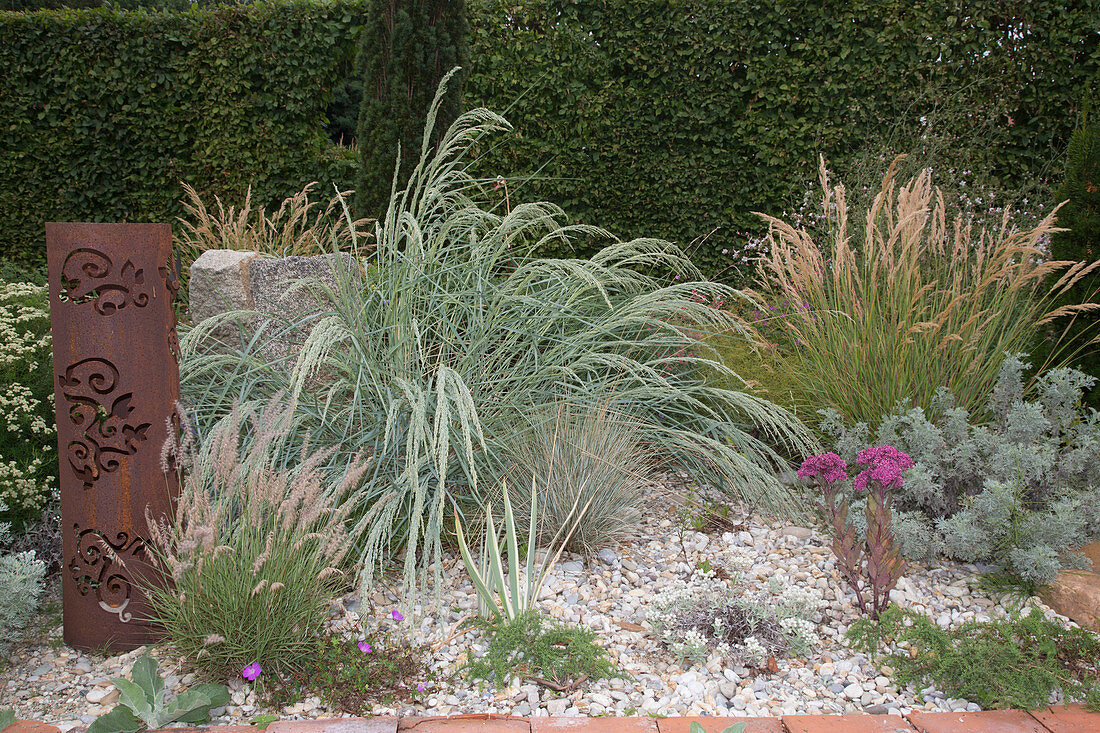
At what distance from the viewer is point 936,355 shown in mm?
2807

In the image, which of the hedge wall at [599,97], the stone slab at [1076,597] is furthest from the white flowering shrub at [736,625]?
the hedge wall at [599,97]

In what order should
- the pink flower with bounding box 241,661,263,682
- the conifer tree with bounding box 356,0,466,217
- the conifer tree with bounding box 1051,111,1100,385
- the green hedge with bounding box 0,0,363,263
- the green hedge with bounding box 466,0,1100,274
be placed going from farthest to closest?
the green hedge with bounding box 0,0,363,263 < the green hedge with bounding box 466,0,1100,274 < the conifer tree with bounding box 356,0,466,217 < the conifer tree with bounding box 1051,111,1100,385 < the pink flower with bounding box 241,661,263,682

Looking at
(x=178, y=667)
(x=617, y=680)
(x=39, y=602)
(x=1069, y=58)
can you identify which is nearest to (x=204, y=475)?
(x=178, y=667)

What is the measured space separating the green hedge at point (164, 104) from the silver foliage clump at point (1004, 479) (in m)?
4.91

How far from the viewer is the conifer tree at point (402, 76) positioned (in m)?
4.17

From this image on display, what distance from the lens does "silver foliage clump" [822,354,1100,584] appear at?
221cm

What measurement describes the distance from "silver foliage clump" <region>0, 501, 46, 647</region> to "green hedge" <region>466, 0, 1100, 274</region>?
12.7 feet

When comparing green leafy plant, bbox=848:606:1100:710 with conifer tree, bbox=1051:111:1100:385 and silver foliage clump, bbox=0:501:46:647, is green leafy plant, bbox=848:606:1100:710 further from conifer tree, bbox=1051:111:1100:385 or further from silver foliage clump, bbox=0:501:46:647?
silver foliage clump, bbox=0:501:46:647

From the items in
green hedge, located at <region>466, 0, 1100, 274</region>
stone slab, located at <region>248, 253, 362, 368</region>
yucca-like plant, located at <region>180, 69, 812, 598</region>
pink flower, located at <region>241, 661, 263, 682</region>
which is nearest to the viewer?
pink flower, located at <region>241, 661, 263, 682</region>

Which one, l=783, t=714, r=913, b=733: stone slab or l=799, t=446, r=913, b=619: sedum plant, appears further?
l=799, t=446, r=913, b=619: sedum plant

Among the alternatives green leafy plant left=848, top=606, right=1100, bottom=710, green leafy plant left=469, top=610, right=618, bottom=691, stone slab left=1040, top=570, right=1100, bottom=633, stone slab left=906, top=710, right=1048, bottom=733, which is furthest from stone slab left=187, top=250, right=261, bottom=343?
stone slab left=1040, top=570, right=1100, bottom=633

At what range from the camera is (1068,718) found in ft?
5.27

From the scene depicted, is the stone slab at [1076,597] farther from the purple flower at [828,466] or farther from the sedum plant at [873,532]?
the purple flower at [828,466]

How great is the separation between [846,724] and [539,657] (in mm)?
733
